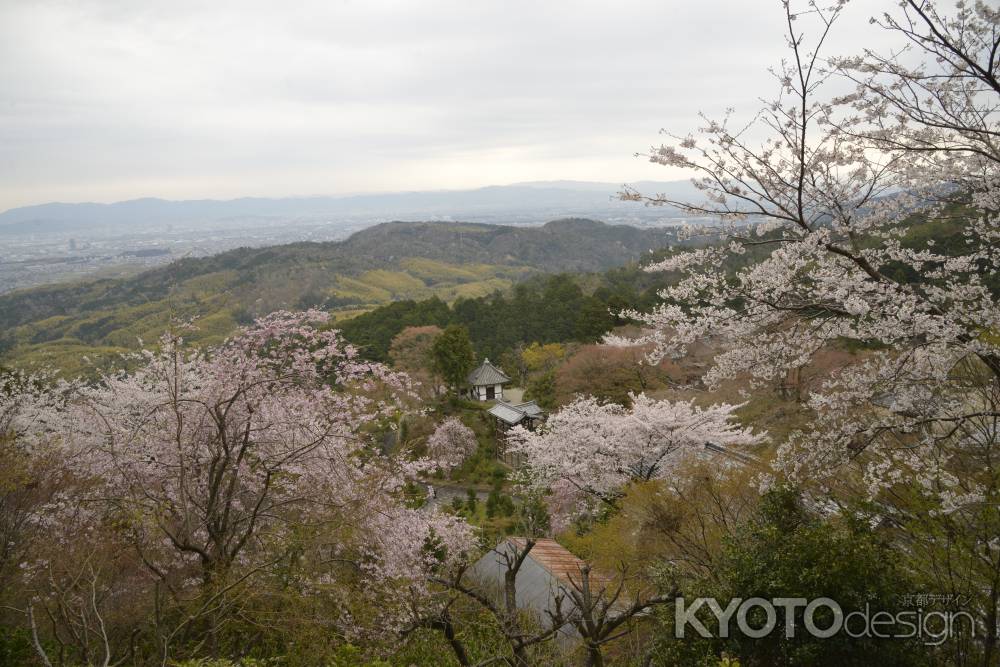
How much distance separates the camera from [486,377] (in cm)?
2383

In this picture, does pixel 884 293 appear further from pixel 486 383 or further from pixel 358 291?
pixel 358 291

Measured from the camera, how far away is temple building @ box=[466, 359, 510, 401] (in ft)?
78.0

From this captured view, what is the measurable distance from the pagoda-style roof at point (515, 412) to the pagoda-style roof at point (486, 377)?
10.5ft

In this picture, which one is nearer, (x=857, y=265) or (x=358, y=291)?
(x=857, y=265)

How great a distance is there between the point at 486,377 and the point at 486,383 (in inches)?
10.7

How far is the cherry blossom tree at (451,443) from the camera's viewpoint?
18.9m

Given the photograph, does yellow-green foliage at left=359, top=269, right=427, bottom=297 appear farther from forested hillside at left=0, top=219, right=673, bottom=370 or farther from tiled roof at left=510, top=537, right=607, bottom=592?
tiled roof at left=510, top=537, right=607, bottom=592

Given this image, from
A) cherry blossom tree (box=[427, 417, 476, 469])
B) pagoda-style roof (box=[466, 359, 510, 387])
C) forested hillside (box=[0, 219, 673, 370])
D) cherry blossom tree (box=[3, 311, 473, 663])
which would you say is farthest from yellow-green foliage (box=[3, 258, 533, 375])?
cherry blossom tree (box=[3, 311, 473, 663])

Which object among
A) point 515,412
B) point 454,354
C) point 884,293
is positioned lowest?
point 515,412

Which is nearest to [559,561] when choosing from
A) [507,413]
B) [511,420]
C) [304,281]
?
[511,420]

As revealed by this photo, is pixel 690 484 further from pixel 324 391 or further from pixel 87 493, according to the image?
pixel 87 493

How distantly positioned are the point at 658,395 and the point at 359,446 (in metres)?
9.81

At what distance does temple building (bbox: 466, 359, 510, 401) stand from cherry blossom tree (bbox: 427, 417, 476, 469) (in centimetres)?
385

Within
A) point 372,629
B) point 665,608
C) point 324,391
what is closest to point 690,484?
point 665,608
